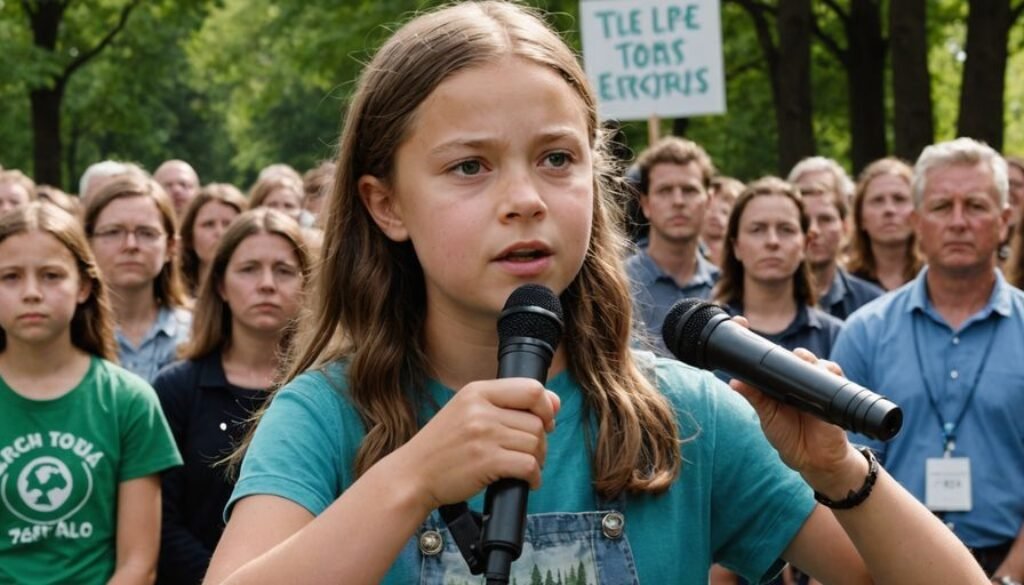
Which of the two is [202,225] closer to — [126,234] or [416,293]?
[126,234]

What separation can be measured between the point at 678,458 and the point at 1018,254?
249 inches

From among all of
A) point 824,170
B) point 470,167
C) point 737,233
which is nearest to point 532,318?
point 470,167

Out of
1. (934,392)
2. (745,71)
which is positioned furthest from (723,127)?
(934,392)

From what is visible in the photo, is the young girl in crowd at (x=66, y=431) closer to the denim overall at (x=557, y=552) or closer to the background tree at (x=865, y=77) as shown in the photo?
the denim overall at (x=557, y=552)

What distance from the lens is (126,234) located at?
8070mm

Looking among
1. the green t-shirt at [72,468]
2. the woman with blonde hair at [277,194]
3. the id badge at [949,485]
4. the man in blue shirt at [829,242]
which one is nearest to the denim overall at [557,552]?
the green t-shirt at [72,468]

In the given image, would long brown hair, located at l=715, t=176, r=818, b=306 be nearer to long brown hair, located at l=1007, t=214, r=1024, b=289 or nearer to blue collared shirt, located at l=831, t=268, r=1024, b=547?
long brown hair, located at l=1007, t=214, r=1024, b=289

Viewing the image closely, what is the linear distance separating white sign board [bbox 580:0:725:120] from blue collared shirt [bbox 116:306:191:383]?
480 cm

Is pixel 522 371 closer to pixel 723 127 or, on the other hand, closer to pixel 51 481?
pixel 51 481

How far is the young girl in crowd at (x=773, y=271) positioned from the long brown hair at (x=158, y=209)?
285cm

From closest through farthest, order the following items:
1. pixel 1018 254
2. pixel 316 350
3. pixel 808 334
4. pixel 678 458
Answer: pixel 678 458 < pixel 316 350 < pixel 808 334 < pixel 1018 254

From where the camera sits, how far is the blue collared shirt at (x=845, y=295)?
9.22m

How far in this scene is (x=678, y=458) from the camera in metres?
2.69

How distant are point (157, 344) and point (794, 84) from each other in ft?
51.3
